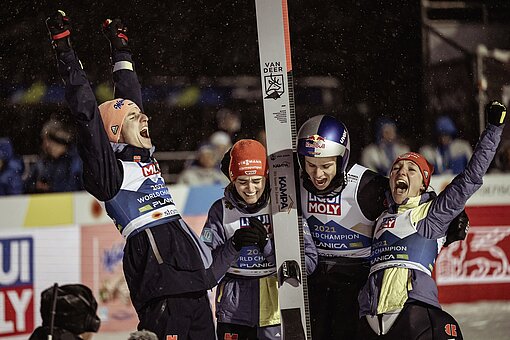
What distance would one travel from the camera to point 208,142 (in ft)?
15.1

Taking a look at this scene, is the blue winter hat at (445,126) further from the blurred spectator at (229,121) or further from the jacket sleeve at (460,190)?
the jacket sleeve at (460,190)

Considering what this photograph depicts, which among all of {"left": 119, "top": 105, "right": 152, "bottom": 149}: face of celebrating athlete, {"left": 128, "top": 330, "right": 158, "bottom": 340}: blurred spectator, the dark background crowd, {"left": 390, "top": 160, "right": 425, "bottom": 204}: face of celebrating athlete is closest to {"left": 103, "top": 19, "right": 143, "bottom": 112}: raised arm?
{"left": 119, "top": 105, "right": 152, "bottom": 149}: face of celebrating athlete

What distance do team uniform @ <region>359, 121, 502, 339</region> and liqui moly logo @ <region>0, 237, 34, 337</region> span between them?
1.83 m

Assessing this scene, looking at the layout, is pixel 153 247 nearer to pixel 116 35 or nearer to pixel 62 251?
pixel 116 35

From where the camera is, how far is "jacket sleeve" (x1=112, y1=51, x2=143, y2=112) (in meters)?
2.99

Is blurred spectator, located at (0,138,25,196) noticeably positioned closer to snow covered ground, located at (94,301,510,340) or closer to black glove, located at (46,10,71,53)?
snow covered ground, located at (94,301,510,340)

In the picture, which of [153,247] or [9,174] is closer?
[153,247]

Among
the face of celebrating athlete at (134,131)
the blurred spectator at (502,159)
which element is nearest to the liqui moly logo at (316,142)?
the face of celebrating athlete at (134,131)

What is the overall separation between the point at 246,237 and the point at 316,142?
14.4 inches

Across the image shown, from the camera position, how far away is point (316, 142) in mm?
2895

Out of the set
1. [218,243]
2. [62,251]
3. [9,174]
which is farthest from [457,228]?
[9,174]

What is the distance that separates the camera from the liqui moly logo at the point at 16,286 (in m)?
4.10

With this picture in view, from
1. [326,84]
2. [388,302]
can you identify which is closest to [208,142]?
[326,84]

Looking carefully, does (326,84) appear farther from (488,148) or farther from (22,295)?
(488,148)
